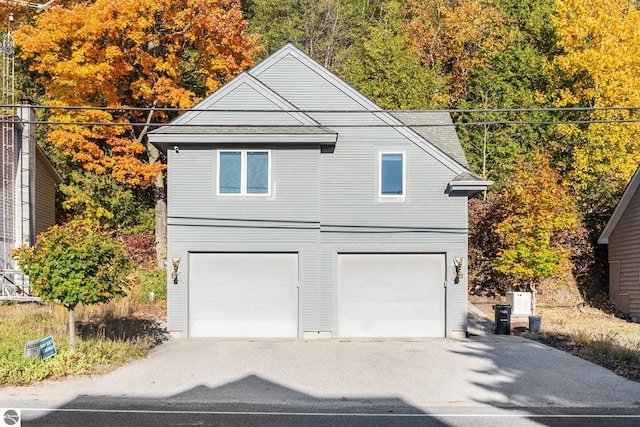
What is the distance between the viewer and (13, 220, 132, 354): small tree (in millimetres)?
14078

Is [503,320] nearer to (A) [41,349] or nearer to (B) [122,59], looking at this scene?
(A) [41,349]

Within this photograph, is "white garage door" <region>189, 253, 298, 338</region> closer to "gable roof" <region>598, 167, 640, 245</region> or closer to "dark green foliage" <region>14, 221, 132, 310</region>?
"dark green foliage" <region>14, 221, 132, 310</region>

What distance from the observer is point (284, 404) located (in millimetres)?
11266

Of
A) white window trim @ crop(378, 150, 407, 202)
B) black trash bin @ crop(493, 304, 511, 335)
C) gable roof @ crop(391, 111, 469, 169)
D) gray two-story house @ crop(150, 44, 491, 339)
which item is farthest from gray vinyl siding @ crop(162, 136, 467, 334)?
gable roof @ crop(391, 111, 469, 169)

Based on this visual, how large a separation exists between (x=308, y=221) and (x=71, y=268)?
7248mm

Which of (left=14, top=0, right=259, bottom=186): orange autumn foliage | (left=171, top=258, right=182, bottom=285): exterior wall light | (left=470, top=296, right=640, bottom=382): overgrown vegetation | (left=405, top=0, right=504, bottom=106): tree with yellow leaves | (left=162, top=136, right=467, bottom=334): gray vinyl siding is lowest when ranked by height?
(left=470, top=296, right=640, bottom=382): overgrown vegetation

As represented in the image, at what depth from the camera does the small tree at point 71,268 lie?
14.1 meters

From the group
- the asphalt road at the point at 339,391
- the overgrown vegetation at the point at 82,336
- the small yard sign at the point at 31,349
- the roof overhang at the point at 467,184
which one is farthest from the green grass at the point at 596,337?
the small yard sign at the point at 31,349

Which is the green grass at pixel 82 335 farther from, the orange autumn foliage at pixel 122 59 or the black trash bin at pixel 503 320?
the black trash bin at pixel 503 320

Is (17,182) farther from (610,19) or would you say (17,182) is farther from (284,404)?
(610,19)

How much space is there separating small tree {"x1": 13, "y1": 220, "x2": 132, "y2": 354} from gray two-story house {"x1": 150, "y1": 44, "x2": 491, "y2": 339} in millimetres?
4727

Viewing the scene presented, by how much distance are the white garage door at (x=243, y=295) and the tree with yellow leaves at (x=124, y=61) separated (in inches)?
468

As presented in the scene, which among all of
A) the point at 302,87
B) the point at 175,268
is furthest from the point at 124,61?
the point at 175,268

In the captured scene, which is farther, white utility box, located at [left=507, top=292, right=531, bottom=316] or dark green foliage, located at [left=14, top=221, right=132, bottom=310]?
white utility box, located at [left=507, top=292, right=531, bottom=316]
